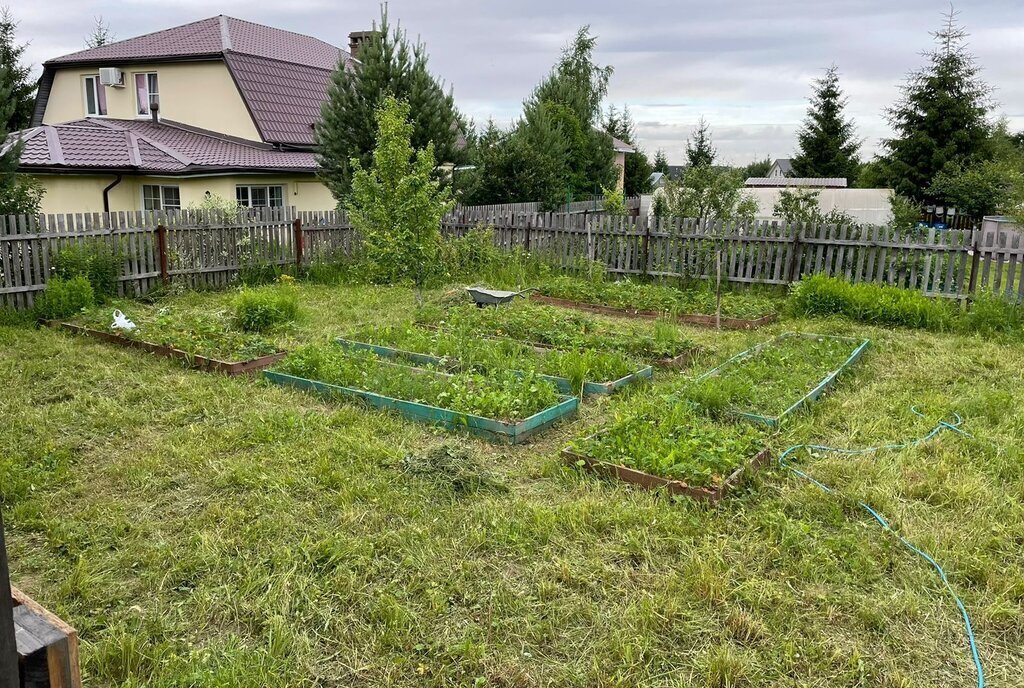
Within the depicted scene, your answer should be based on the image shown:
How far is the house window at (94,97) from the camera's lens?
75.2ft

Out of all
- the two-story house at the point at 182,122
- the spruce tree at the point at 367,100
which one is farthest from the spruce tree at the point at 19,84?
the spruce tree at the point at 367,100

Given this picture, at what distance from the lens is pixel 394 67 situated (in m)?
17.2

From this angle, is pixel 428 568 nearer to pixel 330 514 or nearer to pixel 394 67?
pixel 330 514

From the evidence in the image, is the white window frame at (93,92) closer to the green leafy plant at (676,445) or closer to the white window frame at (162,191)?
the white window frame at (162,191)

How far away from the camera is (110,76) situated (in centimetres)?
2111

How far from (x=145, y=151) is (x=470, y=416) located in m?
16.4

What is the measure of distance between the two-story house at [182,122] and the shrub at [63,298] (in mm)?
7614

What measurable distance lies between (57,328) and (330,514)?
6.45 meters

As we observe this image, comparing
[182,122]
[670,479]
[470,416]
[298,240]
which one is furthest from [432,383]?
[182,122]

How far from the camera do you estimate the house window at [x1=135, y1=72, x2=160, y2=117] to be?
71.2ft

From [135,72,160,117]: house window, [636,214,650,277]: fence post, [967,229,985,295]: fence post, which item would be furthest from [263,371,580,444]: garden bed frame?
[135,72,160,117]: house window

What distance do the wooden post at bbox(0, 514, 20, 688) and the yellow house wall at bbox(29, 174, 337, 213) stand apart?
59.6 ft

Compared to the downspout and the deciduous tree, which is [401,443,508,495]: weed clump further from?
the downspout

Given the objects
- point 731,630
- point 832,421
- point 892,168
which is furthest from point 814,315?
point 892,168
